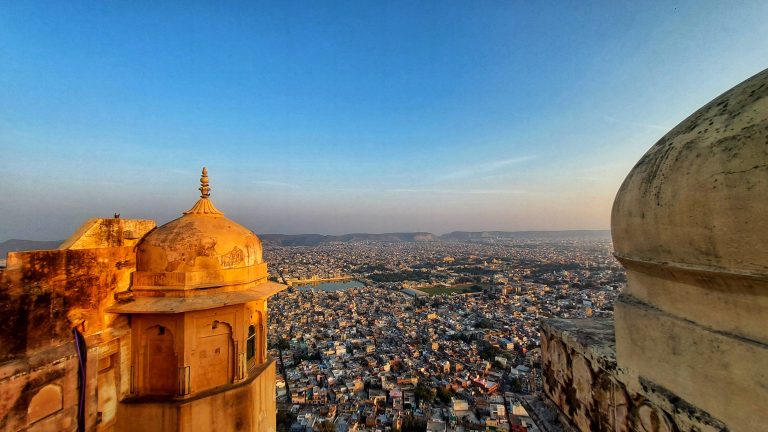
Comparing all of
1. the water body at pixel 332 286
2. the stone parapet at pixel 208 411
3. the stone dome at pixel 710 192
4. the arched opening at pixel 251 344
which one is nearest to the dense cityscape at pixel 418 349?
the water body at pixel 332 286

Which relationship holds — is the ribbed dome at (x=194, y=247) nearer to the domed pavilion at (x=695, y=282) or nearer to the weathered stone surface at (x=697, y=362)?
the domed pavilion at (x=695, y=282)

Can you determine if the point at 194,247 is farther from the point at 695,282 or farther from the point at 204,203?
the point at 695,282

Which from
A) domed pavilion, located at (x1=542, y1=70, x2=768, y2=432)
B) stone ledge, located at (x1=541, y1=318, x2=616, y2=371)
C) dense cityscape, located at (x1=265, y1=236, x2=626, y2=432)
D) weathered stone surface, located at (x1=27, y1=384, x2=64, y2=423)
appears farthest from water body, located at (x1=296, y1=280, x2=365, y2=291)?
domed pavilion, located at (x1=542, y1=70, x2=768, y2=432)

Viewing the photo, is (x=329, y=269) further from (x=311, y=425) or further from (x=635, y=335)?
(x=635, y=335)

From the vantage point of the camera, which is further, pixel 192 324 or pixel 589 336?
pixel 192 324

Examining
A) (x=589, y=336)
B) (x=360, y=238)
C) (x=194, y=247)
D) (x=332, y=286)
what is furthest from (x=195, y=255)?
(x=360, y=238)

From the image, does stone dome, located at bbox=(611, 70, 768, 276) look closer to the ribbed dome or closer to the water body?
the ribbed dome
